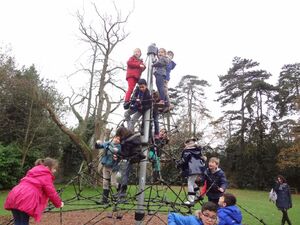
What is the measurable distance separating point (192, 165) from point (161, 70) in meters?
1.86

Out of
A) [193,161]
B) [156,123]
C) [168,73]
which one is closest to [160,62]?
[168,73]

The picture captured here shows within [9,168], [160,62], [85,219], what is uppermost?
[160,62]

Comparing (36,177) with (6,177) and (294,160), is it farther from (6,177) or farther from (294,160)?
(294,160)

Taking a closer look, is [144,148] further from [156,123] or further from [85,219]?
[85,219]

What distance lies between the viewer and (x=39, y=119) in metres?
20.4

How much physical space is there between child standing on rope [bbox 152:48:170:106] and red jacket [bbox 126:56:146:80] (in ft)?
0.85

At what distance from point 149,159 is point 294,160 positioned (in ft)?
70.1

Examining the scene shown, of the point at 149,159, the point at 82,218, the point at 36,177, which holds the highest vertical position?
the point at 149,159

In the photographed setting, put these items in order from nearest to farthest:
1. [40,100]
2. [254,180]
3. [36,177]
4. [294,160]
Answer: [36,177]
[40,100]
[294,160]
[254,180]

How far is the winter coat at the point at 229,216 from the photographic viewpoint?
4188 mm

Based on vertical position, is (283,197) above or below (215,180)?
below

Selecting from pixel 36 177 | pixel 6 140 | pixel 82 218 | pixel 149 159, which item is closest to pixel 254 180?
pixel 6 140

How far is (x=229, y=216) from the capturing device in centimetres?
423

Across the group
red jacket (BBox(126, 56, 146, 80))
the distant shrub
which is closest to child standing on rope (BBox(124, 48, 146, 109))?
red jacket (BBox(126, 56, 146, 80))
